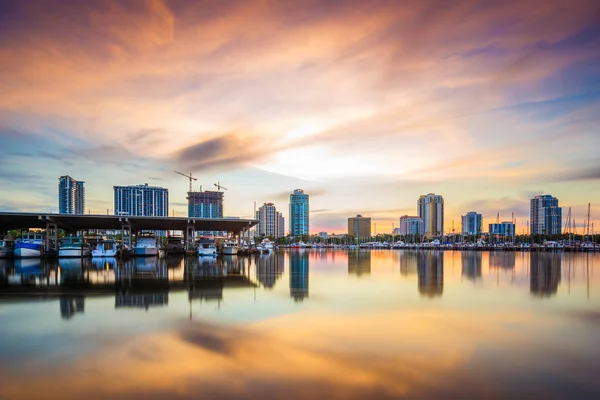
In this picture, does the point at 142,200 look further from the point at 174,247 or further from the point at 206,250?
the point at 206,250

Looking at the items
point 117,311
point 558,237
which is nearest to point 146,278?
point 117,311

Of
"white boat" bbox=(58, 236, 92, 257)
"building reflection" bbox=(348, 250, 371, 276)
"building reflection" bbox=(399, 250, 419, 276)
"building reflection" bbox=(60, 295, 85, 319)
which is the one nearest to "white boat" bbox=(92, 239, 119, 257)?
"white boat" bbox=(58, 236, 92, 257)

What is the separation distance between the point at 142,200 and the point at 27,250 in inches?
5171

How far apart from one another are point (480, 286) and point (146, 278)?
24086 mm

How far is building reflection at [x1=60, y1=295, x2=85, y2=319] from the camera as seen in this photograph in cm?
1686

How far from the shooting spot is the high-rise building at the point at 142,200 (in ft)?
600

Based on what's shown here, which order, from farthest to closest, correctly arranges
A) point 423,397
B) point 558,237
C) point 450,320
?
point 558,237 < point 450,320 < point 423,397

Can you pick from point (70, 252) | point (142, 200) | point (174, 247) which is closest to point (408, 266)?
point (70, 252)

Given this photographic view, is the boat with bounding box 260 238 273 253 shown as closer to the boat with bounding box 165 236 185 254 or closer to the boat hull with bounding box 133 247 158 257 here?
the boat with bounding box 165 236 185 254

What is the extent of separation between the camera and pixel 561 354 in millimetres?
12102

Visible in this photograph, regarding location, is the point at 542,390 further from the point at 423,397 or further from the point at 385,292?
the point at 385,292

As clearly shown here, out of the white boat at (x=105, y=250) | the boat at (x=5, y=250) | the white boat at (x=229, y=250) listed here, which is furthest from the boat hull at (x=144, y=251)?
the boat at (x=5, y=250)

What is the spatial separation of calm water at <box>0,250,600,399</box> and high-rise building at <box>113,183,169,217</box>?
170 meters

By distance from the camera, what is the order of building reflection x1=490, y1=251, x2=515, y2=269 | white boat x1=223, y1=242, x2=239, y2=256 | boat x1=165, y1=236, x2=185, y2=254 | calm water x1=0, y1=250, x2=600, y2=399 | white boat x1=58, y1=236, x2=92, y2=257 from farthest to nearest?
boat x1=165, y1=236, x2=185, y2=254
white boat x1=223, y1=242, x2=239, y2=256
white boat x1=58, y1=236, x2=92, y2=257
building reflection x1=490, y1=251, x2=515, y2=269
calm water x1=0, y1=250, x2=600, y2=399
